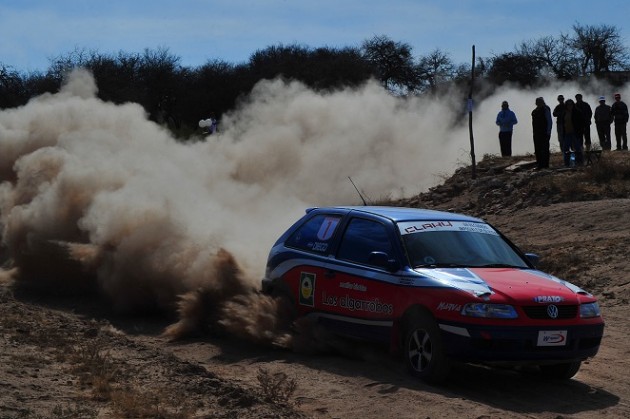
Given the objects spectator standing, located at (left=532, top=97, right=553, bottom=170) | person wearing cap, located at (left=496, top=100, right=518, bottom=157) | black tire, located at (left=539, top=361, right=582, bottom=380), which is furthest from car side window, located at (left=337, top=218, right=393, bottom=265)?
person wearing cap, located at (left=496, top=100, right=518, bottom=157)

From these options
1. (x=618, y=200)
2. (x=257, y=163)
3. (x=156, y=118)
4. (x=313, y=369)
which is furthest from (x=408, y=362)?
(x=156, y=118)

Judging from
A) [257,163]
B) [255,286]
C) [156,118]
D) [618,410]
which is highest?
[156,118]

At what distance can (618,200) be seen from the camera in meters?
17.1

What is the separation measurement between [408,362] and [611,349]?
2.83m

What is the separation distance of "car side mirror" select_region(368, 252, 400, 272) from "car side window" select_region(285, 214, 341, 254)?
96cm

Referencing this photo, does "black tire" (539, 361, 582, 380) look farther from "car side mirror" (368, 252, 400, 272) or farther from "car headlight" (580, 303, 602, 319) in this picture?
"car side mirror" (368, 252, 400, 272)

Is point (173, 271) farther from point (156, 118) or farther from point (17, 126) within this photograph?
point (156, 118)

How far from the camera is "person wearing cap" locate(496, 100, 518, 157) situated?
2367 centimetres

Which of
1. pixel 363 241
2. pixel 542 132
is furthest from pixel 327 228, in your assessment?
pixel 542 132

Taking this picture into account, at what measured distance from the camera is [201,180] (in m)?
21.2

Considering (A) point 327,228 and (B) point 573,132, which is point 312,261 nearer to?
(A) point 327,228

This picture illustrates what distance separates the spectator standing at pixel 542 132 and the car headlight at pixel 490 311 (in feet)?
44.1

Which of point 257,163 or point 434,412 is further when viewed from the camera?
point 257,163

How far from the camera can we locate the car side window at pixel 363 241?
8.93 m
